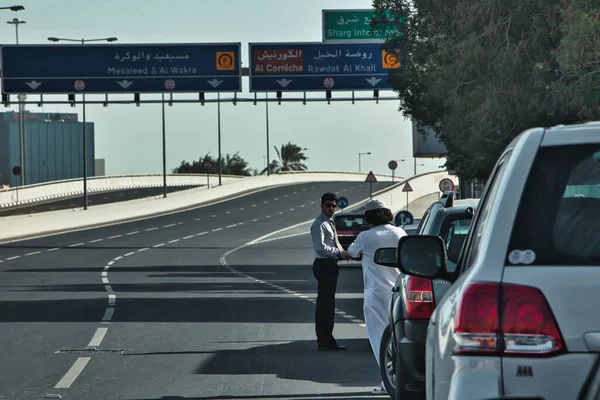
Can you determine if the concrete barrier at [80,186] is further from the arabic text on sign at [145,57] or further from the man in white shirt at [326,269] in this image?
the man in white shirt at [326,269]

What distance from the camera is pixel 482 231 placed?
418cm

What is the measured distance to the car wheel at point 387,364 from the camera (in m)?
9.88

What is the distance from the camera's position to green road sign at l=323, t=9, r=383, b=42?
48.2 m

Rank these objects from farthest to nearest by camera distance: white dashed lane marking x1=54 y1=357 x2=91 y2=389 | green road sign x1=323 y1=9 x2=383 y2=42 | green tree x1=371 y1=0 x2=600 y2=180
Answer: green road sign x1=323 y1=9 x2=383 y2=42 < green tree x1=371 y1=0 x2=600 y2=180 < white dashed lane marking x1=54 y1=357 x2=91 y2=389

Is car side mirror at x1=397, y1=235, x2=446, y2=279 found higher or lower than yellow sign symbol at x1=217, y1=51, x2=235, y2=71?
lower

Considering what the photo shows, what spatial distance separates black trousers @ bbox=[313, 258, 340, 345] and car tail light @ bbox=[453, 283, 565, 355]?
9.82 m

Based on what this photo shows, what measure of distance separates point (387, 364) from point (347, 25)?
39367 mm

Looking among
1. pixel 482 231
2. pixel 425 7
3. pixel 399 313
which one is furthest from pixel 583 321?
pixel 425 7

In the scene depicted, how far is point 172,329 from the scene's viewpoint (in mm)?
16156

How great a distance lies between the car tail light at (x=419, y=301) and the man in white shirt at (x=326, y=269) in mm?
5026

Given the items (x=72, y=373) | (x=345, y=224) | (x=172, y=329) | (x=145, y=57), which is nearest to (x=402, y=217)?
(x=345, y=224)

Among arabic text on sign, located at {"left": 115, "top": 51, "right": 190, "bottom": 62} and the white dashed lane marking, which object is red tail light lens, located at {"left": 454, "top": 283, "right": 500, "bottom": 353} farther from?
arabic text on sign, located at {"left": 115, "top": 51, "right": 190, "bottom": 62}

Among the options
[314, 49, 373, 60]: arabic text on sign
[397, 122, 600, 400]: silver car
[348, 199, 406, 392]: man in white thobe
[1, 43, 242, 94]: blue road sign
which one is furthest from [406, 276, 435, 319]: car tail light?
[1, 43, 242, 94]: blue road sign

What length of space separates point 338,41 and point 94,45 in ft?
31.5
